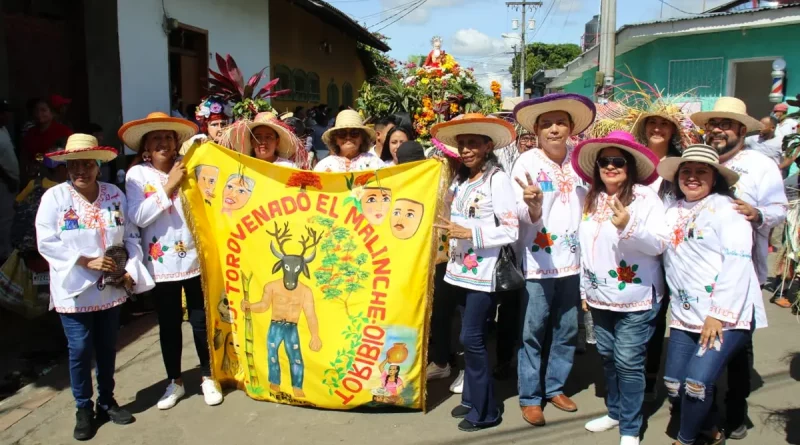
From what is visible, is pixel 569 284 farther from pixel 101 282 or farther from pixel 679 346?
pixel 101 282

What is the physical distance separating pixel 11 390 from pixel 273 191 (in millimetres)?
2429

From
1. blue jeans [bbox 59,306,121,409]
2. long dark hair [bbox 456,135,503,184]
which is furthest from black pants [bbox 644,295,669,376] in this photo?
blue jeans [bbox 59,306,121,409]

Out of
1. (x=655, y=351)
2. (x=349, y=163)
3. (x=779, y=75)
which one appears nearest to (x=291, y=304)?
(x=349, y=163)

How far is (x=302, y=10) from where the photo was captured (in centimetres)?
1450

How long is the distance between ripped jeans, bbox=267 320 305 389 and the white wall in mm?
4685

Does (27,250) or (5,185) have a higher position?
(5,185)

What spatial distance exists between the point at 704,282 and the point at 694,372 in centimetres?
46

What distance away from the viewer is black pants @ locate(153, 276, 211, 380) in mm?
4203

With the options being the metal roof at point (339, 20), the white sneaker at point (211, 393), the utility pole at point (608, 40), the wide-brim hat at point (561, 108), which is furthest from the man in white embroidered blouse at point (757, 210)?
the metal roof at point (339, 20)

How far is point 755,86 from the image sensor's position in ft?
56.4

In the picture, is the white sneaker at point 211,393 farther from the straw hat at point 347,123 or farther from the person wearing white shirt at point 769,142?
the person wearing white shirt at point 769,142

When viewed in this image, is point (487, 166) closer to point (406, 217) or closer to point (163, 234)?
point (406, 217)

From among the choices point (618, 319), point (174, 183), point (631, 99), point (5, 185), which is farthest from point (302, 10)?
point (618, 319)

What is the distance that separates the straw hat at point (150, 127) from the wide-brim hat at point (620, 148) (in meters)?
2.42
